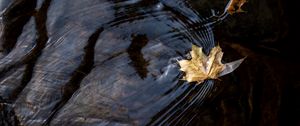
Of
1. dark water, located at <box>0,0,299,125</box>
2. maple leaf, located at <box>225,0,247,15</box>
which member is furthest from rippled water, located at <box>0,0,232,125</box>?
maple leaf, located at <box>225,0,247,15</box>

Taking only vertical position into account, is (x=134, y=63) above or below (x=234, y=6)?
below

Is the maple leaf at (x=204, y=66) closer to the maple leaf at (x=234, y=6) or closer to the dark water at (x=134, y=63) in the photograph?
the dark water at (x=134, y=63)

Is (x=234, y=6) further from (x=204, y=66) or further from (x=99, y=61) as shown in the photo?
(x=99, y=61)

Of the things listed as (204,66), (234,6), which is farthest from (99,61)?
(234,6)

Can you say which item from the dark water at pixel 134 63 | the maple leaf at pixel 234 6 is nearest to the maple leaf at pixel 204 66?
the dark water at pixel 134 63

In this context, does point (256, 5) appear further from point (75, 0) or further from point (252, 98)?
point (75, 0)

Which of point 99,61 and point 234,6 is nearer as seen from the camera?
point 99,61
